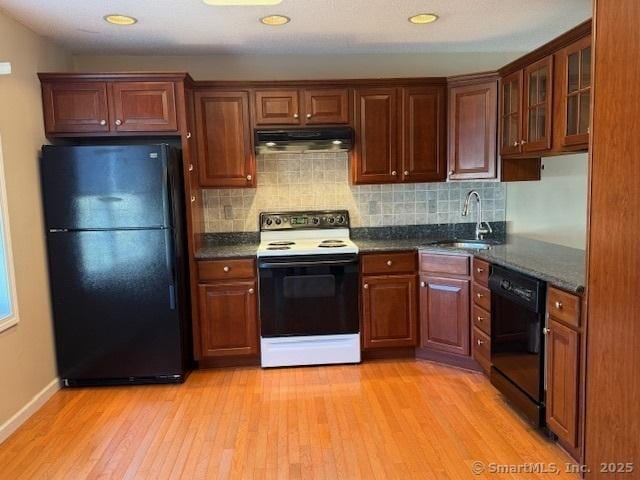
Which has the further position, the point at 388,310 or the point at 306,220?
the point at 306,220

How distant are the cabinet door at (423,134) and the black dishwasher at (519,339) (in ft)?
3.60

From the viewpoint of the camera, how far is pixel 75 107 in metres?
3.18

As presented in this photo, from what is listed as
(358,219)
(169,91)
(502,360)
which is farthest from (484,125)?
(169,91)

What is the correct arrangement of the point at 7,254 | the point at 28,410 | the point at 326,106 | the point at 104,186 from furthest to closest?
the point at 326,106 → the point at 104,186 → the point at 28,410 → the point at 7,254

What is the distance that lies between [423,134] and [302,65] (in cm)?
112

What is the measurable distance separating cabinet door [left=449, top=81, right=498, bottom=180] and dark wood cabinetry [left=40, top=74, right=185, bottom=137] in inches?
78.8

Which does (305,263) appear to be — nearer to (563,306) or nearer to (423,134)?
(423,134)

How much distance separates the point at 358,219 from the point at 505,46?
180cm

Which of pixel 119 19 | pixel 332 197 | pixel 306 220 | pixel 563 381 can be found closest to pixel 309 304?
pixel 306 220

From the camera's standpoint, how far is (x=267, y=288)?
3.38 m

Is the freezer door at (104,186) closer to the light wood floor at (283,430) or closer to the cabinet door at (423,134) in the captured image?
the light wood floor at (283,430)

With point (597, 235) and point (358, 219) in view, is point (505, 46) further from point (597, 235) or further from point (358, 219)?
point (597, 235)

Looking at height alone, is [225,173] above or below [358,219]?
above

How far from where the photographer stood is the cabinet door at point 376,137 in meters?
3.57
